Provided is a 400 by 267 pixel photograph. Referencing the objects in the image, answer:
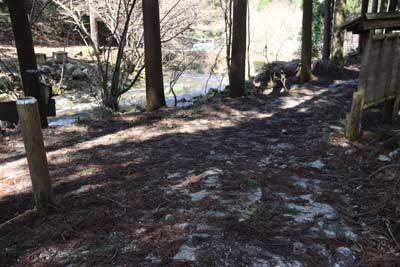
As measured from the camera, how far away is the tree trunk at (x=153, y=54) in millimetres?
8156

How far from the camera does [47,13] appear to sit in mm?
17359

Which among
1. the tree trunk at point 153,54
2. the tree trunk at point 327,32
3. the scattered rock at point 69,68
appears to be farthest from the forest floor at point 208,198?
the scattered rock at point 69,68

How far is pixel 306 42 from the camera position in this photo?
444 inches

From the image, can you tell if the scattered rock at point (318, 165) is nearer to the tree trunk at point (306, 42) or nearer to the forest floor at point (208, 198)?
the forest floor at point (208, 198)

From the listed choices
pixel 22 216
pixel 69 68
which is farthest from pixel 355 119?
pixel 69 68

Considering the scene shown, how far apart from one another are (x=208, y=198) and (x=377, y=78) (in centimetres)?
330

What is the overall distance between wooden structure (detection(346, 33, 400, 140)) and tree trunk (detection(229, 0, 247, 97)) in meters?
4.49

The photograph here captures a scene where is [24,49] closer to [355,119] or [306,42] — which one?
[355,119]

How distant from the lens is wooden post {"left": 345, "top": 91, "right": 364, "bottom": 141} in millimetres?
5109

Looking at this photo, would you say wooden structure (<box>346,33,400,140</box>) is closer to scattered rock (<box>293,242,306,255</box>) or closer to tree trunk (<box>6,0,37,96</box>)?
scattered rock (<box>293,242,306,255</box>)

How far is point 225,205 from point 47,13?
55.1 ft

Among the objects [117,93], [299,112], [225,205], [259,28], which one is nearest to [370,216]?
[225,205]

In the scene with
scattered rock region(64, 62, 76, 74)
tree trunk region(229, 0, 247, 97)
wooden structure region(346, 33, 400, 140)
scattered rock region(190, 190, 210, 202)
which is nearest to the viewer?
scattered rock region(190, 190, 210, 202)

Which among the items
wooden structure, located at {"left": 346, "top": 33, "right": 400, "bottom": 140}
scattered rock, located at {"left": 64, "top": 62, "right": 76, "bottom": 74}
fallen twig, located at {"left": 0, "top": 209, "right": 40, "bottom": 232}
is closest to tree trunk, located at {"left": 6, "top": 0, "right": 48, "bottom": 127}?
fallen twig, located at {"left": 0, "top": 209, "right": 40, "bottom": 232}
